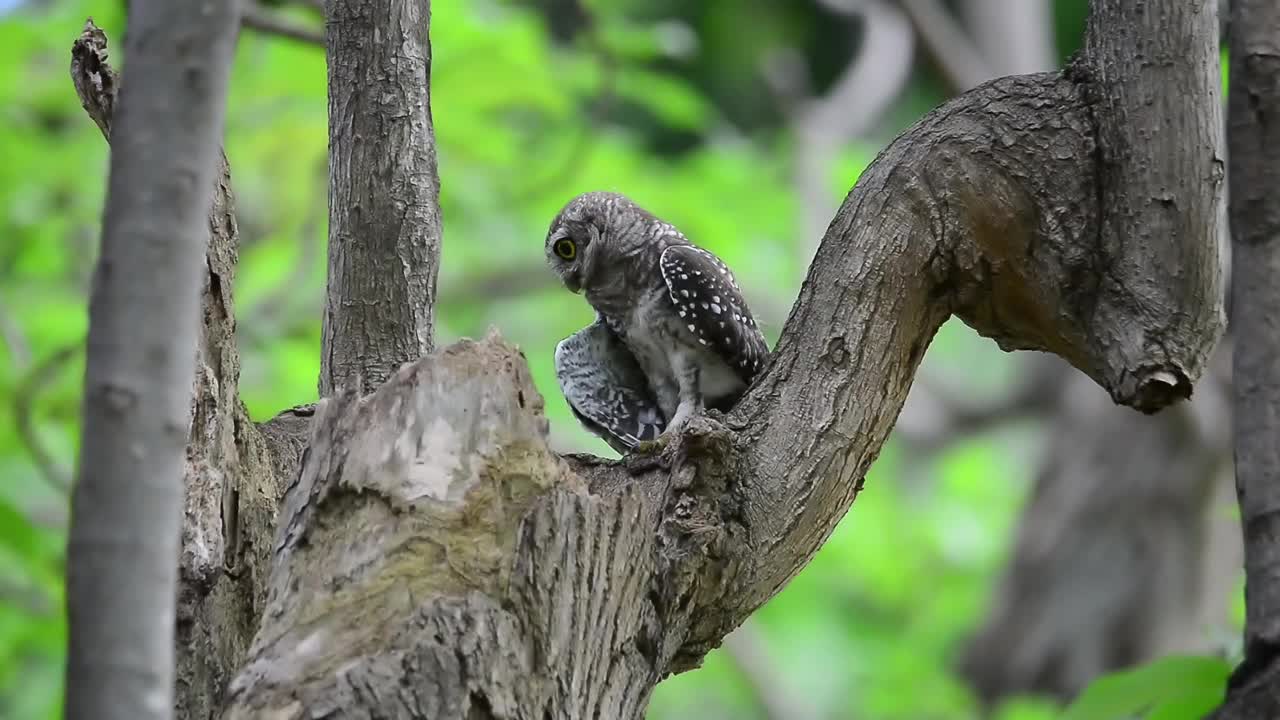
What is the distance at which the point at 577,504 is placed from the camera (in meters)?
3.51

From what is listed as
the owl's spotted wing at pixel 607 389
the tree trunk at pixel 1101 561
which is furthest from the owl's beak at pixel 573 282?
the tree trunk at pixel 1101 561

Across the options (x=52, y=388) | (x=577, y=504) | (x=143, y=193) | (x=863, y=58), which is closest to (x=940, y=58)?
(x=863, y=58)

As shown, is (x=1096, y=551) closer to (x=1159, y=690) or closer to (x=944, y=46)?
(x=944, y=46)

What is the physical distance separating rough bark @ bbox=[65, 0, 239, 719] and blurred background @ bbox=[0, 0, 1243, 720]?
2.94 metres

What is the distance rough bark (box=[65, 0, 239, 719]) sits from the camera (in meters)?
2.10

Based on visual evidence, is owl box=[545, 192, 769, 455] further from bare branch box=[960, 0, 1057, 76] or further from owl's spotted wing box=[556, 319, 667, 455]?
bare branch box=[960, 0, 1057, 76]

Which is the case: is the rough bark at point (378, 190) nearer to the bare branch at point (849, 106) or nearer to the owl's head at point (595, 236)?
the owl's head at point (595, 236)

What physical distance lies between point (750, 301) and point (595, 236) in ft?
17.8

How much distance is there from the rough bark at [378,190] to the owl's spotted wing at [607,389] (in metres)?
1.79

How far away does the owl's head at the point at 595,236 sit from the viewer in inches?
259

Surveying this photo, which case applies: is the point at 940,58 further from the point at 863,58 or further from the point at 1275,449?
the point at 1275,449

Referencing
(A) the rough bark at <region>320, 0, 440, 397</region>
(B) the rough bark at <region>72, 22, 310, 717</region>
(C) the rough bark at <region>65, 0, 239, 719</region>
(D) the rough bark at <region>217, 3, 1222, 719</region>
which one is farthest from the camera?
(A) the rough bark at <region>320, 0, 440, 397</region>

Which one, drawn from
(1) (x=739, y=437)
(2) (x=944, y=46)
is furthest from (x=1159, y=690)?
(2) (x=944, y=46)

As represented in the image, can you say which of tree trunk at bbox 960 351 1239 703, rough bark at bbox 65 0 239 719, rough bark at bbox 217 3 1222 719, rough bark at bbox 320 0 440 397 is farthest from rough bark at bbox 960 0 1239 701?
rough bark at bbox 65 0 239 719
